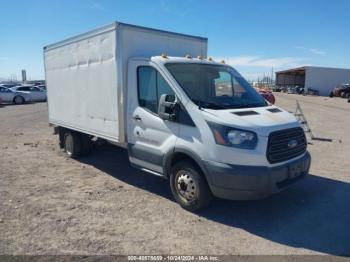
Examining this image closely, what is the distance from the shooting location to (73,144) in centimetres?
837

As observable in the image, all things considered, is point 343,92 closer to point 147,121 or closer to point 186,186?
point 147,121

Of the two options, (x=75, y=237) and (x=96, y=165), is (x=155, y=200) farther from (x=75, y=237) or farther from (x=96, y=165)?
(x=96, y=165)

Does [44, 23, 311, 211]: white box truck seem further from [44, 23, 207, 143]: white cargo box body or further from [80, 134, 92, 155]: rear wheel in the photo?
[80, 134, 92, 155]: rear wheel

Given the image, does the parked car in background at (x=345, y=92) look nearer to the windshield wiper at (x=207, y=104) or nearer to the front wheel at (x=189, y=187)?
the windshield wiper at (x=207, y=104)

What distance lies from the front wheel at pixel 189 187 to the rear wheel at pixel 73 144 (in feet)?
13.0

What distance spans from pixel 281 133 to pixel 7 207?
4.47 m

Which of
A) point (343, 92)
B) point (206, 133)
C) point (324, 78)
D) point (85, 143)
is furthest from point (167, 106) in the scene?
point (324, 78)

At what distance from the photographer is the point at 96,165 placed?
26.0 ft

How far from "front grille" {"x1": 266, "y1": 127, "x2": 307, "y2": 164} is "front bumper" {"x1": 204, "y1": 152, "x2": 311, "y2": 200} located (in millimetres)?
149

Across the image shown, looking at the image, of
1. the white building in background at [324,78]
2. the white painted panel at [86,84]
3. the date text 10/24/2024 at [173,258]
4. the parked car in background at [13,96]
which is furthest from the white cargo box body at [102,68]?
the white building in background at [324,78]

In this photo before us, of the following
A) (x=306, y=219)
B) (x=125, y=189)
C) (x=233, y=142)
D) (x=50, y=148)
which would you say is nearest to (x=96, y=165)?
(x=125, y=189)

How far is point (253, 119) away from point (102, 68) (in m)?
3.29

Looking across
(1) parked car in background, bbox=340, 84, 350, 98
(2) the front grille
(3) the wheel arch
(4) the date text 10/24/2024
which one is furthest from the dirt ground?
(1) parked car in background, bbox=340, 84, 350, 98

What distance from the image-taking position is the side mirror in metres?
4.98
